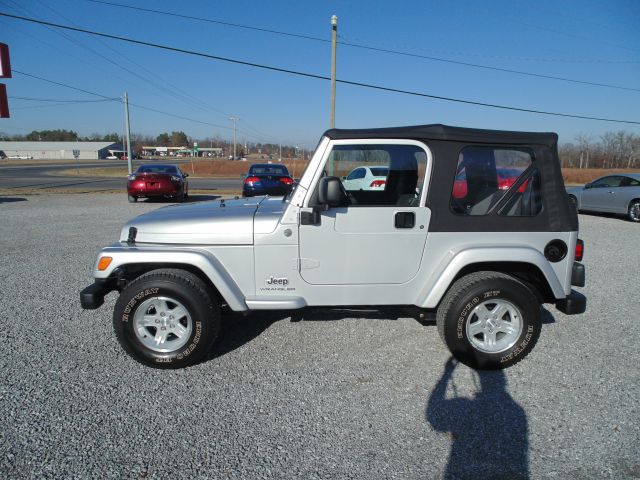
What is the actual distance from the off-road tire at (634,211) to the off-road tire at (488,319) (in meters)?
11.0

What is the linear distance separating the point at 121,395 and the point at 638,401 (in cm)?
370

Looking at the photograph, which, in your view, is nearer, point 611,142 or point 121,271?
point 121,271

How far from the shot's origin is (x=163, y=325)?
313 centimetres

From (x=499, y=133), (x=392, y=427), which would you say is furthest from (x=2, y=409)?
(x=499, y=133)

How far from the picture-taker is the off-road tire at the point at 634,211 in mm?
11184

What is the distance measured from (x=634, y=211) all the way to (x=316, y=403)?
12714mm

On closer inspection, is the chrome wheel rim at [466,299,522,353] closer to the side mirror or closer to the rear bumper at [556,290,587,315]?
the rear bumper at [556,290,587,315]

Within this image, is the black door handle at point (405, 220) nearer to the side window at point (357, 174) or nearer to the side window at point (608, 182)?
the side window at point (357, 174)

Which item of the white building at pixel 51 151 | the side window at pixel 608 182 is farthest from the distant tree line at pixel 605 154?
the white building at pixel 51 151

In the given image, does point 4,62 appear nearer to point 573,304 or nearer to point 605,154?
point 573,304

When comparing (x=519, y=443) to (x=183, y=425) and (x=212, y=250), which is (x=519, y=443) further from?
(x=212, y=250)

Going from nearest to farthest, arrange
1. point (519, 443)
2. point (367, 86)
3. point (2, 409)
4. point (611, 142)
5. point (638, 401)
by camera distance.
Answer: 1. point (519, 443)
2. point (2, 409)
3. point (638, 401)
4. point (367, 86)
5. point (611, 142)

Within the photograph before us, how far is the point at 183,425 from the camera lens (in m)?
2.48

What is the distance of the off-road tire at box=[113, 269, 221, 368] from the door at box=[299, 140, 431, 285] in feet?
2.81
